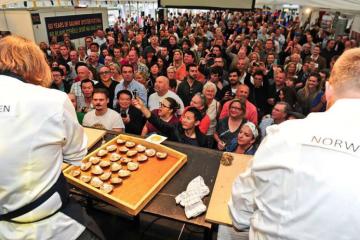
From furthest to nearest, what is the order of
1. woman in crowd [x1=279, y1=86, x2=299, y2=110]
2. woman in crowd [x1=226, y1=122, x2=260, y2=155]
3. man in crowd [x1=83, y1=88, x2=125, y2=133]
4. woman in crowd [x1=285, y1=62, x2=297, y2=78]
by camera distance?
woman in crowd [x1=285, y1=62, x2=297, y2=78], woman in crowd [x1=279, y1=86, x2=299, y2=110], man in crowd [x1=83, y1=88, x2=125, y2=133], woman in crowd [x1=226, y1=122, x2=260, y2=155]

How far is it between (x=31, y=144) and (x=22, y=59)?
373 mm

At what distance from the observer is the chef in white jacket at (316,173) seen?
33.5 inches

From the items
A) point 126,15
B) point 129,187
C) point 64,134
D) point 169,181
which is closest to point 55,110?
point 64,134

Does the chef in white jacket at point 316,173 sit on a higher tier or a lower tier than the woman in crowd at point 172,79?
higher

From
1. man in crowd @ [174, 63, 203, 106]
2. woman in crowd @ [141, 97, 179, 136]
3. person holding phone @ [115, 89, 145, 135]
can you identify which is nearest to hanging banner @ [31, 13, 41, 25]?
man in crowd @ [174, 63, 203, 106]

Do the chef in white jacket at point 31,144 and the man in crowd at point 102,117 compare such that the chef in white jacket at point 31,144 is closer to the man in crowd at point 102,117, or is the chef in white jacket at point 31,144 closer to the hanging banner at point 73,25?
the man in crowd at point 102,117

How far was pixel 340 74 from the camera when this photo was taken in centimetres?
102

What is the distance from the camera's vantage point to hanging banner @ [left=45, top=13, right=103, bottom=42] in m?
8.70

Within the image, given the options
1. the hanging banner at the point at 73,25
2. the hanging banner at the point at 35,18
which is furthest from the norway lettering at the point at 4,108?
the hanging banner at the point at 73,25

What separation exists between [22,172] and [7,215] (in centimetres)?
22

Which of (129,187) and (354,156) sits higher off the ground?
(354,156)

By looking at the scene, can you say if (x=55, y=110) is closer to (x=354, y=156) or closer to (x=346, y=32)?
(x=354, y=156)

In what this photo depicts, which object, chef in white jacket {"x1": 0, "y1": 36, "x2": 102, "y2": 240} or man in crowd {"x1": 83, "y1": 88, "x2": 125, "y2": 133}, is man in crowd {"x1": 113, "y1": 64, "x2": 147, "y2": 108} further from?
chef in white jacket {"x1": 0, "y1": 36, "x2": 102, "y2": 240}

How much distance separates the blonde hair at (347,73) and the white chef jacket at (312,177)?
7 cm
